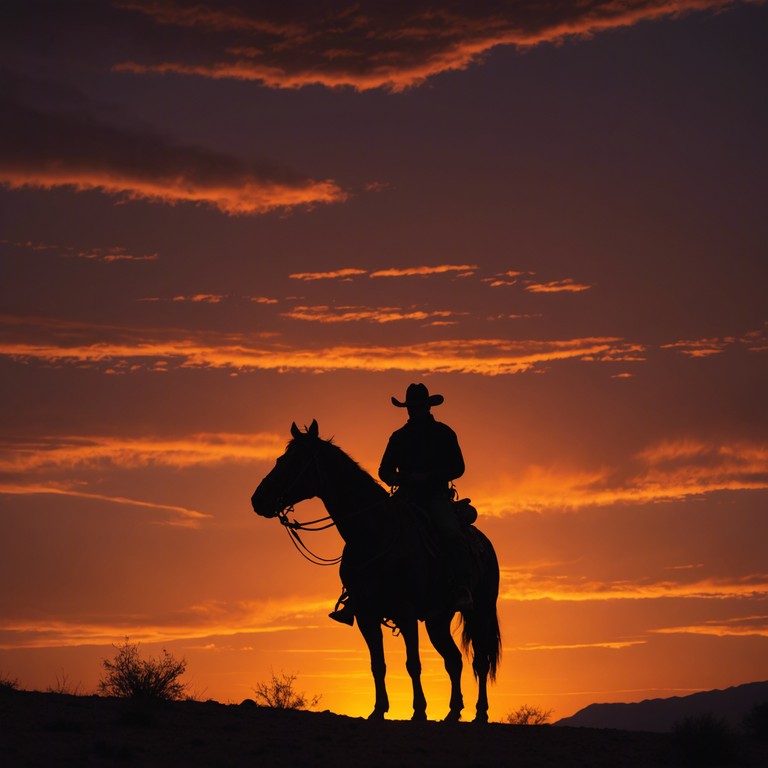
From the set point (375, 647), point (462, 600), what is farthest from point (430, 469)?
point (375, 647)

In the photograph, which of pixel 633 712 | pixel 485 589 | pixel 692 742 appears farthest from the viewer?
pixel 633 712

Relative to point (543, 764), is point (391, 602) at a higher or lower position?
higher

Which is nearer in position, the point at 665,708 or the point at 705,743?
the point at 705,743

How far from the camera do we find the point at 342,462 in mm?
18812

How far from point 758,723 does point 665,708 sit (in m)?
134

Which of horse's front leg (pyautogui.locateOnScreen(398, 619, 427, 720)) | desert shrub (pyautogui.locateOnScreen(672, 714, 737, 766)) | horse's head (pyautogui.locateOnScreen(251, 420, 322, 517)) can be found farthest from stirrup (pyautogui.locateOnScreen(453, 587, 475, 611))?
desert shrub (pyautogui.locateOnScreen(672, 714, 737, 766))

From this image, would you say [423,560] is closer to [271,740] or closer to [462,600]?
[462,600]

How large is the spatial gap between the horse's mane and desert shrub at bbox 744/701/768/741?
7.04 metres

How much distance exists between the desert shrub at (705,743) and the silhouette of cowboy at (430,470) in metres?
4.44

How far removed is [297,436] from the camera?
61.5 feet

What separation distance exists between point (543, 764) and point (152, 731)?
465 centimetres

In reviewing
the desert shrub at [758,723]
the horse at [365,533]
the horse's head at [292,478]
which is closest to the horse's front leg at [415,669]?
the horse at [365,533]

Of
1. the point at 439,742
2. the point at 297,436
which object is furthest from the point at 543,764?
the point at 297,436

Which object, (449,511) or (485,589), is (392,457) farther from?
(485,589)
